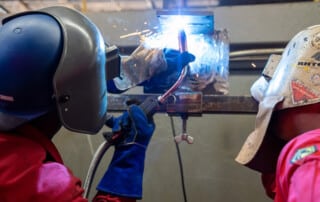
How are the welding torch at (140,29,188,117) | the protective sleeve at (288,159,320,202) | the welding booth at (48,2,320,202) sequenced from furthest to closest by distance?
the welding booth at (48,2,320,202)
the welding torch at (140,29,188,117)
the protective sleeve at (288,159,320,202)

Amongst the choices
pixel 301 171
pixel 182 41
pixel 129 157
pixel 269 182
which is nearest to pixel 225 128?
pixel 269 182

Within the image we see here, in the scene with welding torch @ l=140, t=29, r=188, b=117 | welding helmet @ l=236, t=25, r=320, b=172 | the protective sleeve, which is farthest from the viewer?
welding torch @ l=140, t=29, r=188, b=117

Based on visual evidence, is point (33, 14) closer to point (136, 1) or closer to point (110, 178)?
point (110, 178)

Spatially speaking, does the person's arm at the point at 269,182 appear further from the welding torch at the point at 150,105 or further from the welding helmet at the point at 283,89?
the welding torch at the point at 150,105

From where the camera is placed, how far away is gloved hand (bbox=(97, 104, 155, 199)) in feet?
2.99

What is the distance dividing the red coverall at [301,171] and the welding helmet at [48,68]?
17.6 inches

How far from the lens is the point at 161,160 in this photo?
57.1 inches

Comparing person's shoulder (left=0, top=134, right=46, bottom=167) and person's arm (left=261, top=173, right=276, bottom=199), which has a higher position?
person's shoulder (left=0, top=134, right=46, bottom=167)

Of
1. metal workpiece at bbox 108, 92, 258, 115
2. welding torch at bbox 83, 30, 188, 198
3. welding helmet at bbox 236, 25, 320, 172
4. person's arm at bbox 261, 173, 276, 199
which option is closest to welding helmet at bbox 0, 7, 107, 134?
welding torch at bbox 83, 30, 188, 198

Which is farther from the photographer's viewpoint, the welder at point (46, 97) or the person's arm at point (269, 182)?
the person's arm at point (269, 182)

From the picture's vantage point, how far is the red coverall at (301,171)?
0.71 metres

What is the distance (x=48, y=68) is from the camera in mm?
801

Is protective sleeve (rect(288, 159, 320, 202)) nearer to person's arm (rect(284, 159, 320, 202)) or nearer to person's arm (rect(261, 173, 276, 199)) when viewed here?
person's arm (rect(284, 159, 320, 202))

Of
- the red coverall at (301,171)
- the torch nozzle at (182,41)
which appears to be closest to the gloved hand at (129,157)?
the torch nozzle at (182,41)
